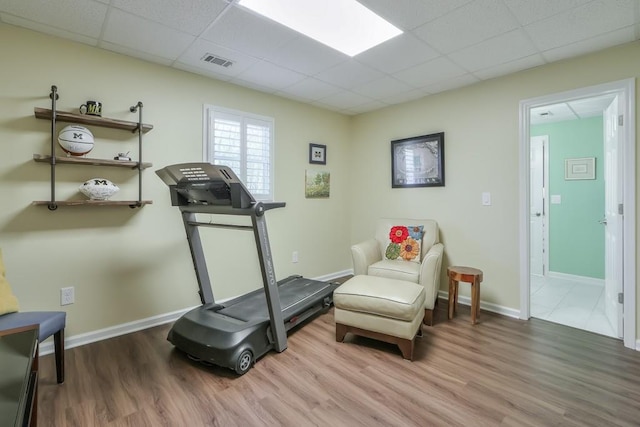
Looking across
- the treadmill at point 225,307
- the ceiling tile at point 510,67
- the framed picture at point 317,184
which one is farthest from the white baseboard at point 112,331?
the ceiling tile at point 510,67

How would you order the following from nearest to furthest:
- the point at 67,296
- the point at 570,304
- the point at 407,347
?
the point at 407,347
the point at 67,296
the point at 570,304

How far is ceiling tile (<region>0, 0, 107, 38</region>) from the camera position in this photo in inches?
74.2

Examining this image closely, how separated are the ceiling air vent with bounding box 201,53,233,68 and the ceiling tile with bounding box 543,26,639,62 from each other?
8.85ft

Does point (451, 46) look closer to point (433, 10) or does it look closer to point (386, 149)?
point (433, 10)

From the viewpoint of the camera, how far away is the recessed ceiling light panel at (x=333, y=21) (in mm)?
2014

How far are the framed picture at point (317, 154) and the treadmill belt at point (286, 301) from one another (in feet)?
5.08

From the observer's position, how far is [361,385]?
1.92 meters

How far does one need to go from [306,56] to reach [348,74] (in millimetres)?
557

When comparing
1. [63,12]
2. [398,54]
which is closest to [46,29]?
[63,12]

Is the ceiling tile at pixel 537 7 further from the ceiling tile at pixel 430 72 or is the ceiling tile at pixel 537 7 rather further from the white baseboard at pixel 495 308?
the white baseboard at pixel 495 308

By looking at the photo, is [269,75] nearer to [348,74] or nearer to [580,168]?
[348,74]

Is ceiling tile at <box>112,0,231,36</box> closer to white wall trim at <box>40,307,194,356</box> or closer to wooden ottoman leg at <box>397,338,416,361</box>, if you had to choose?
white wall trim at <box>40,307,194,356</box>

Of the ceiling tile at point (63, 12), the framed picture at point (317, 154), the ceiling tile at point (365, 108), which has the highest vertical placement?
the ceiling tile at point (365, 108)

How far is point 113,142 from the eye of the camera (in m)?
2.54
